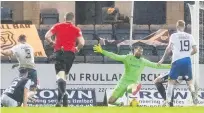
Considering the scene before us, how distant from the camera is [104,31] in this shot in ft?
69.2

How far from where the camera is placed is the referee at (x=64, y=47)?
11.9 m

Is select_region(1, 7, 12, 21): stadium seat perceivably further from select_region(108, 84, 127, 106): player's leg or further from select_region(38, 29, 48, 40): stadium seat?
select_region(108, 84, 127, 106): player's leg

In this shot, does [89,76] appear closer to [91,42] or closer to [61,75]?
[91,42]

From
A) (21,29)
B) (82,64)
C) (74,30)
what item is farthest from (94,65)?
(74,30)

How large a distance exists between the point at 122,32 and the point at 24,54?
6.24 metres

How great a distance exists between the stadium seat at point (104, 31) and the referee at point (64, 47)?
8.33m

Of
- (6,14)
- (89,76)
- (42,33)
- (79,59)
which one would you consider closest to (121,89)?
(89,76)

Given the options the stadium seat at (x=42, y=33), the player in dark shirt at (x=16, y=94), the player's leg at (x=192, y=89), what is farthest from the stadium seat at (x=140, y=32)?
the player in dark shirt at (x=16, y=94)

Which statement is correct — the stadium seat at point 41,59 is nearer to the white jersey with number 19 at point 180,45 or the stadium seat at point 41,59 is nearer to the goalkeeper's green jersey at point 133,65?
the goalkeeper's green jersey at point 133,65

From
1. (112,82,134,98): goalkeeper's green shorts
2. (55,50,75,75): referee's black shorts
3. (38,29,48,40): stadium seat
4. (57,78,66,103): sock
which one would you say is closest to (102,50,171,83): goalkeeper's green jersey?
(112,82,134,98): goalkeeper's green shorts

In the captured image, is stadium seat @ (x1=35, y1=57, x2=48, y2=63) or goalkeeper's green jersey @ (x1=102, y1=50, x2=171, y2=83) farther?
stadium seat @ (x1=35, y1=57, x2=48, y2=63)

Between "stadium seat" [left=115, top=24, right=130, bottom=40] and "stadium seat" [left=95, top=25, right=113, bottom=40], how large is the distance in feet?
0.52

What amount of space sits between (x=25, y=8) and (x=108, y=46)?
5.51 m

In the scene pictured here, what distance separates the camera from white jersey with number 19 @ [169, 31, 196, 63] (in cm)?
1348
